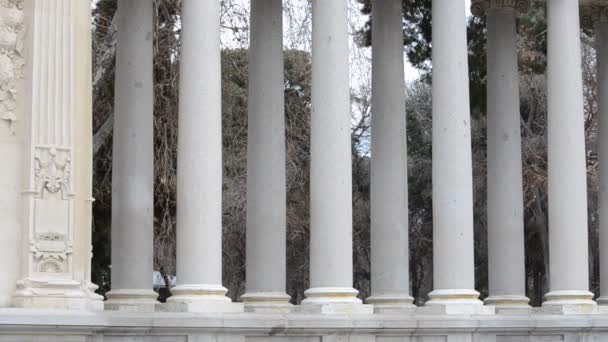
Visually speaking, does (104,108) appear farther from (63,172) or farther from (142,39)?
(63,172)

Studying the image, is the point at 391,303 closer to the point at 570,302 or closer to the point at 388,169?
the point at 388,169

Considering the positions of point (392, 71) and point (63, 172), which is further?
point (392, 71)

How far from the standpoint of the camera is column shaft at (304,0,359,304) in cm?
8869

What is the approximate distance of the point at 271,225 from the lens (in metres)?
102

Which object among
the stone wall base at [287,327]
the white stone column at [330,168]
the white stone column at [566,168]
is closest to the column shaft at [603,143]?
the white stone column at [566,168]

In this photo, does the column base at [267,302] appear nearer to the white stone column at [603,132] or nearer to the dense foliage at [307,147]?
the dense foliage at [307,147]

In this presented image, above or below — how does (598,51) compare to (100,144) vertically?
above

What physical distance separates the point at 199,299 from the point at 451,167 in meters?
23.5

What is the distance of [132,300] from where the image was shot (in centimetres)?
9606

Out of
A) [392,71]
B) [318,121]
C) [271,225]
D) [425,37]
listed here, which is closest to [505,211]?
[392,71]

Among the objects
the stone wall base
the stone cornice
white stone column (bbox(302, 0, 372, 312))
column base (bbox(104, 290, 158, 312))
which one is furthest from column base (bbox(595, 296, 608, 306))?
column base (bbox(104, 290, 158, 312))

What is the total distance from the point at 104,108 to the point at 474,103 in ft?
153

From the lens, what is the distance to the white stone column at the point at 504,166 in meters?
115

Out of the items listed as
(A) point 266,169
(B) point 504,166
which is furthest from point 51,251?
(B) point 504,166
